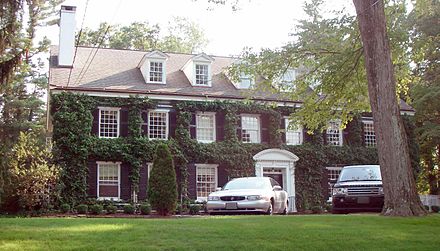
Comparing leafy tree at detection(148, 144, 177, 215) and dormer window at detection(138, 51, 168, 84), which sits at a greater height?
dormer window at detection(138, 51, 168, 84)

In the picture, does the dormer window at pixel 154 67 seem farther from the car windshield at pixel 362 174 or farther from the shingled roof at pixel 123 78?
the car windshield at pixel 362 174

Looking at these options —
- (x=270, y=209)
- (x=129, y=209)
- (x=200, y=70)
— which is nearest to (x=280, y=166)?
(x=200, y=70)

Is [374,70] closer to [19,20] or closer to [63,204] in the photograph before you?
[19,20]

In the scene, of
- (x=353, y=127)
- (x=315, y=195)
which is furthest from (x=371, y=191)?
(x=353, y=127)

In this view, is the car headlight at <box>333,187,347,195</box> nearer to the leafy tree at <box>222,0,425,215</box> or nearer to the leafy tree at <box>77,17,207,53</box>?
the leafy tree at <box>222,0,425,215</box>

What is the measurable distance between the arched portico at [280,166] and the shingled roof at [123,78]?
3.07 meters

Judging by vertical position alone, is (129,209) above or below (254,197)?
below

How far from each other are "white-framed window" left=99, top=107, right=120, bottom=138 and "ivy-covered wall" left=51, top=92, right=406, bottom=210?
381 millimetres

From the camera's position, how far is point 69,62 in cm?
2770

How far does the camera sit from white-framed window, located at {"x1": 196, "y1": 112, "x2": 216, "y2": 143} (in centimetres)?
2878

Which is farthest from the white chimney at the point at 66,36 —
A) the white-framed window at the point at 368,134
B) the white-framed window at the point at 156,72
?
the white-framed window at the point at 368,134

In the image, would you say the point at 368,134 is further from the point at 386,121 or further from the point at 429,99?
the point at 386,121

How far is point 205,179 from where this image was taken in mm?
28375

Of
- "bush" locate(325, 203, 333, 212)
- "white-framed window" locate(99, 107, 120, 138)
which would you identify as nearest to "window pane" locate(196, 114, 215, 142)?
"white-framed window" locate(99, 107, 120, 138)
